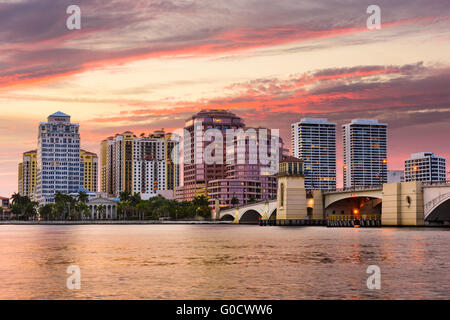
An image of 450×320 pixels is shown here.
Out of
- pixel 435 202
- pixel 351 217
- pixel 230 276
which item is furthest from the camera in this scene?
pixel 351 217

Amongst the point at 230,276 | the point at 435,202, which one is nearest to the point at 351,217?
the point at 435,202

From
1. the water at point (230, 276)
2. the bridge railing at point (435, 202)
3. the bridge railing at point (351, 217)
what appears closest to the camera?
the water at point (230, 276)

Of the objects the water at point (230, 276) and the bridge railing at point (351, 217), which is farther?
the bridge railing at point (351, 217)

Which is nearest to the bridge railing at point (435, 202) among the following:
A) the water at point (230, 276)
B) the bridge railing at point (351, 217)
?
the bridge railing at point (351, 217)

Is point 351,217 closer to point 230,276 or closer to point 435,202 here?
point 435,202

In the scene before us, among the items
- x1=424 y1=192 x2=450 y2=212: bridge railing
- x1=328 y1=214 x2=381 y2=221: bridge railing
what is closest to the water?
x1=424 y1=192 x2=450 y2=212: bridge railing

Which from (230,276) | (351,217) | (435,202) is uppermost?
(435,202)

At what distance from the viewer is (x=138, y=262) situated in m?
53.2

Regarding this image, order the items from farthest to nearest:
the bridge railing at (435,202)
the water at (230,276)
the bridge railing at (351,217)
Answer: the bridge railing at (351,217), the bridge railing at (435,202), the water at (230,276)

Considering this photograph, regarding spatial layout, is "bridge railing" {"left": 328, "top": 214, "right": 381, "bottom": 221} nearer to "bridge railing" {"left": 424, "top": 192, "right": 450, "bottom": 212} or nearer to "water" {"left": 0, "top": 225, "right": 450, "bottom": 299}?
"bridge railing" {"left": 424, "top": 192, "right": 450, "bottom": 212}

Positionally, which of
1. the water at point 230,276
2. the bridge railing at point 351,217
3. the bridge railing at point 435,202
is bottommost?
the bridge railing at point 351,217

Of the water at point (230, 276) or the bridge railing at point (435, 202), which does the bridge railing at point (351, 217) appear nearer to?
the bridge railing at point (435, 202)
